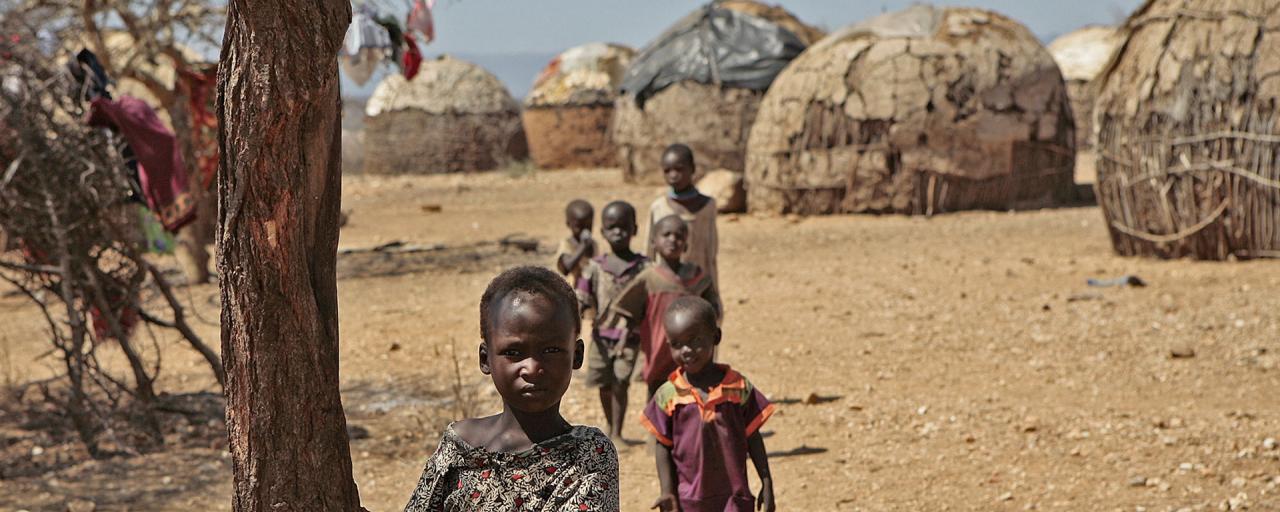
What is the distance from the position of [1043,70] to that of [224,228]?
1137cm

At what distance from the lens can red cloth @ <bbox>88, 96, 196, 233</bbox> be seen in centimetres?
518

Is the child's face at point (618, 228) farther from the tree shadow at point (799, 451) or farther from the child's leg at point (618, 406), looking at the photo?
the tree shadow at point (799, 451)

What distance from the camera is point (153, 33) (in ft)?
29.3

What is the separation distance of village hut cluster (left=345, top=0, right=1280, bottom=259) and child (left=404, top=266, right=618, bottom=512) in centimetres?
749

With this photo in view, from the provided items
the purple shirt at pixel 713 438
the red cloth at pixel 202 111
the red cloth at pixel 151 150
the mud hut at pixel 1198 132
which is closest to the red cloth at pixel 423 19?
the red cloth at pixel 202 111

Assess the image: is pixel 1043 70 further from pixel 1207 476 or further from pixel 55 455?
pixel 55 455

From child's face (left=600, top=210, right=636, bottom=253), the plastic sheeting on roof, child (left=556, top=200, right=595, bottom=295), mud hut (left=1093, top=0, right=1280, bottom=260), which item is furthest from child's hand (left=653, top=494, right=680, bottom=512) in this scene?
the plastic sheeting on roof

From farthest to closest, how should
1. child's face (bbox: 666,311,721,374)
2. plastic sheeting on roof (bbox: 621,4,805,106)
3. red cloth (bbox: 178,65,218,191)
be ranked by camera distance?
plastic sheeting on roof (bbox: 621,4,805,106) → red cloth (bbox: 178,65,218,191) → child's face (bbox: 666,311,721,374)

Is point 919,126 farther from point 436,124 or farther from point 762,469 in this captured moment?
point 436,124

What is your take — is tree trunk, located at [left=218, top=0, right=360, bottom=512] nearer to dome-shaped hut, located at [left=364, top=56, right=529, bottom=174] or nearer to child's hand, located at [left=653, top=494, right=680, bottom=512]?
child's hand, located at [left=653, top=494, right=680, bottom=512]

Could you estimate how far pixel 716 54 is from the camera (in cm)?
1602

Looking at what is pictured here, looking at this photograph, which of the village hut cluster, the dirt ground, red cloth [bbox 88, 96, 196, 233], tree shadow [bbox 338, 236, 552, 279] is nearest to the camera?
the dirt ground

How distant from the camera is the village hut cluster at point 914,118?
849 centimetres

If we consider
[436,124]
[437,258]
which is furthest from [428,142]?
[437,258]
